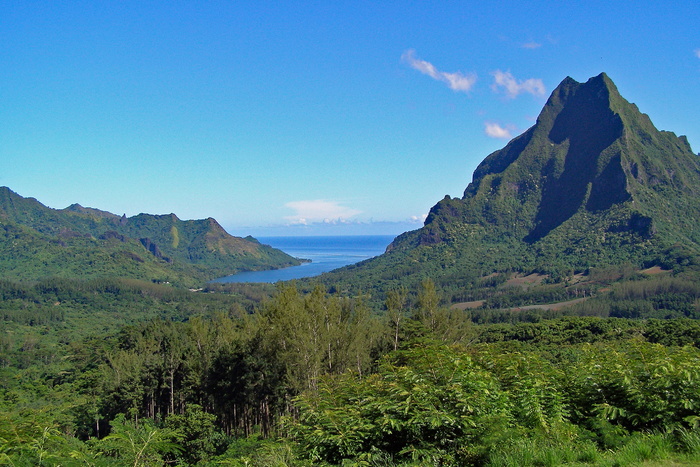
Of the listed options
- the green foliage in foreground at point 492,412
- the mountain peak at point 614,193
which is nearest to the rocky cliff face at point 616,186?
the mountain peak at point 614,193

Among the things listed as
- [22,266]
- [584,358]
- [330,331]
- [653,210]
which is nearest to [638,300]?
[653,210]

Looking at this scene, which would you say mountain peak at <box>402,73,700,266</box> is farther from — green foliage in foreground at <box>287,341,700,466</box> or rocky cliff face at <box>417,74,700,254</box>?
green foliage in foreground at <box>287,341,700,466</box>

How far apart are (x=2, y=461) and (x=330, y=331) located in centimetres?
2080

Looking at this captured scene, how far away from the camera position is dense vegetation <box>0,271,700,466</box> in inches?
252

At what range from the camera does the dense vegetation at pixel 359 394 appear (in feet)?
21.0

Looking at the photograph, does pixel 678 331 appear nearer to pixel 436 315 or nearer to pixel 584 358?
pixel 436 315

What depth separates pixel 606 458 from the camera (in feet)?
19.0

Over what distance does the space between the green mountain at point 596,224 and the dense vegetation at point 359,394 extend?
92878 mm

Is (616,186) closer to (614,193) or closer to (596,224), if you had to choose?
(614,193)

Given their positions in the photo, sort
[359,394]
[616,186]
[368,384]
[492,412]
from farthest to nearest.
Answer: [616,186]
[368,384]
[359,394]
[492,412]

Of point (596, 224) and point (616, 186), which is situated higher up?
point (616, 186)

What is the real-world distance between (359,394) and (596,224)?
172 m

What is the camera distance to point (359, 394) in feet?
25.6

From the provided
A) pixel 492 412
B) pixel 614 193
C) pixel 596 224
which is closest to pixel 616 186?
pixel 614 193
